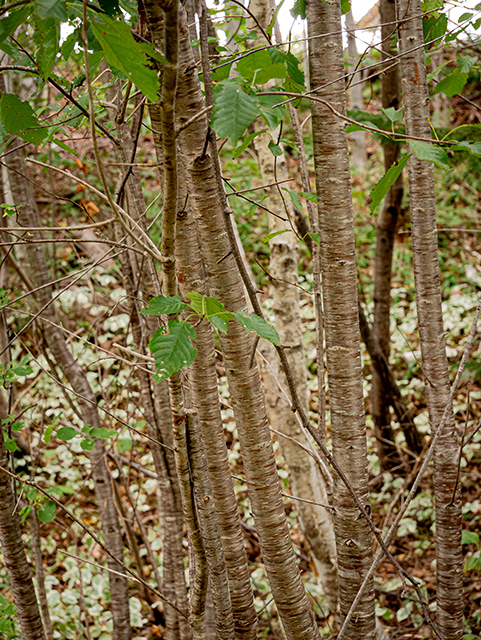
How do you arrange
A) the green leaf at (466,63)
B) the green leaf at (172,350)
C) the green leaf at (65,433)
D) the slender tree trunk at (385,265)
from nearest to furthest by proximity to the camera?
Answer: the green leaf at (172,350) < the green leaf at (466,63) < the green leaf at (65,433) < the slender tree trunk at (385,265)

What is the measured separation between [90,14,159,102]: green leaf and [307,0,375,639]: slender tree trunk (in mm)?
790

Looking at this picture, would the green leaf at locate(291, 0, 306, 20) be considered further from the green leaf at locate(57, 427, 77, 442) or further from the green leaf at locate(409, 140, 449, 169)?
the green leaf at locate(57, 427, 77, 442)

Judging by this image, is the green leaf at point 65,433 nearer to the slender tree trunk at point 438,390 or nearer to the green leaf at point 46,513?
the green leaf at point 46,513

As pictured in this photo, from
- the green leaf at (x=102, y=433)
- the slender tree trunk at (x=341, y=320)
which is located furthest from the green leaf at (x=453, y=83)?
the green leaf at (x=102, y=433)

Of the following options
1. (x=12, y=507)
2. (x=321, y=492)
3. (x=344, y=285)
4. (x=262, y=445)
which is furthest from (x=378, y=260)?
(x=12, y=507)

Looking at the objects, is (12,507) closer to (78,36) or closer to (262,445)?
(262,445)

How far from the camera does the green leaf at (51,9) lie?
0.58 m

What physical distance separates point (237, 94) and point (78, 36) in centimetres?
31

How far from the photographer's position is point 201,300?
824mm

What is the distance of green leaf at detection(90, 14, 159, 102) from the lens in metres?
0.62

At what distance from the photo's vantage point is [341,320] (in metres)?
1.40

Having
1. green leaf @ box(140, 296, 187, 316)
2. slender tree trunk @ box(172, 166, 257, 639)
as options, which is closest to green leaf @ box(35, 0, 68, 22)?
green leaf @ box(140, 296, 187, 316)

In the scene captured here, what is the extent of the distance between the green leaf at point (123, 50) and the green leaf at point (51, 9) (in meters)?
0.04

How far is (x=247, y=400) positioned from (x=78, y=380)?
142 centimetres
